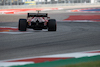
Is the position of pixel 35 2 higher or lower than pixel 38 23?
higher

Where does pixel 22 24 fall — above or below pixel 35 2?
below

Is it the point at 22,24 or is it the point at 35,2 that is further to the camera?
the point at 35,2

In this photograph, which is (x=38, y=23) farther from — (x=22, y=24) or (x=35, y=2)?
(x=35, y=2)

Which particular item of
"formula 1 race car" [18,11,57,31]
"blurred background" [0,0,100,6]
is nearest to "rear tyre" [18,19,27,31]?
"formula 1 race car" [18,11,57,31]

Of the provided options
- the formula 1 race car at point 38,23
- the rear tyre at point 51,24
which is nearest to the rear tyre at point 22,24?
the formula 1 race car at point 38,23

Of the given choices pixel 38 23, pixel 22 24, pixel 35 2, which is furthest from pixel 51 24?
pixel 35 2

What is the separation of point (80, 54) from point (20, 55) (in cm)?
145

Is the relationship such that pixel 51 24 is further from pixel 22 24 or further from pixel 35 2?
pixel 35 2

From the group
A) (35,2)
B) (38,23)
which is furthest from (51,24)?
(35,2)

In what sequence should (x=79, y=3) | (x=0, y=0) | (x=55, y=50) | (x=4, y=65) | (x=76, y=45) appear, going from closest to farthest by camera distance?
(x=4, y=65) → (x=55, y=50) → (x=76, y=45) → (x=0, y=0) → (x=79, y=3)

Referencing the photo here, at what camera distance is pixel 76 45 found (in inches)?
287

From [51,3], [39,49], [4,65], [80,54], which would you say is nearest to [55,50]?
[39,49]

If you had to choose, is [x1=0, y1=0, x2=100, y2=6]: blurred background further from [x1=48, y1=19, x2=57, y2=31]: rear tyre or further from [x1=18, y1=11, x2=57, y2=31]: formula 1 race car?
[x1=48, y1=19, x2=57, y2=31]: rear tyre

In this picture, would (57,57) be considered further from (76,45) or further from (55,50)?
(76,45)
